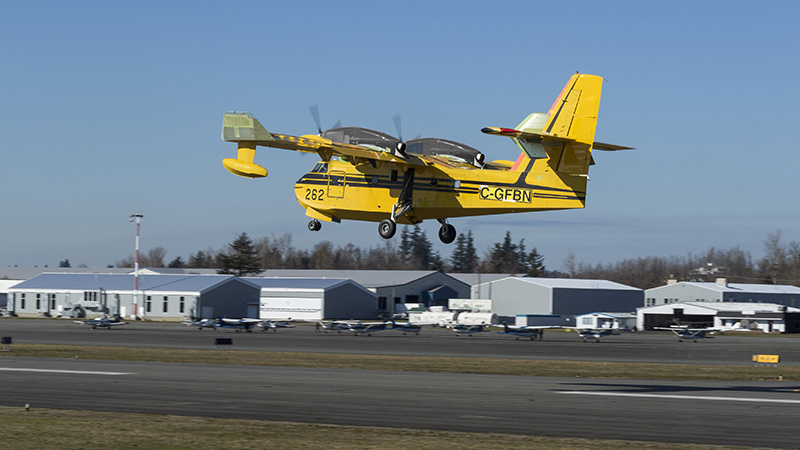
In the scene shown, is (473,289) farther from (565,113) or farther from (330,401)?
(565,113)

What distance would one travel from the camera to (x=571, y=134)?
81.3 feet

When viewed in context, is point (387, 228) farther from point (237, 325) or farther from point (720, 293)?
point (720, 293)

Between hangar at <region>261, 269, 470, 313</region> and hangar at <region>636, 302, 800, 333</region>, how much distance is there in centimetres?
3906

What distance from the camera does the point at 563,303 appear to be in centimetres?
13475

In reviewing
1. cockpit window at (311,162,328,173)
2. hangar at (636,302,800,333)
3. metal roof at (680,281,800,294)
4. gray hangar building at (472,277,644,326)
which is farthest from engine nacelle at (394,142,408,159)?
metal roof at (680,281,800,294)

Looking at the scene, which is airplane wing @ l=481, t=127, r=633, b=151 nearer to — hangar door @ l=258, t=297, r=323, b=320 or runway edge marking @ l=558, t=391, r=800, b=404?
runway edge marking @ l=558, t=391, r=800, b=404

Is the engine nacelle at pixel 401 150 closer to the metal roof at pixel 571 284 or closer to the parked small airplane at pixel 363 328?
the parked small airplane at pixel 363 328

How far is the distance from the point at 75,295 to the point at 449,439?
119 m

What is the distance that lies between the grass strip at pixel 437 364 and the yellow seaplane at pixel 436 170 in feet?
83.1

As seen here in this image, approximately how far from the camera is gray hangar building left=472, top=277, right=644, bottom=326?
134250mm

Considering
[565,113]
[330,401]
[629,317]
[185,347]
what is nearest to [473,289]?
[629,317]

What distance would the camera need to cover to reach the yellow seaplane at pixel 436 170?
24.6 metres


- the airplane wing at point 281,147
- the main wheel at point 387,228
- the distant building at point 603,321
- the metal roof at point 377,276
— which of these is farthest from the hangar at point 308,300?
the main wheel at point 387,228

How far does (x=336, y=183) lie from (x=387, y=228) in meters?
2.50
